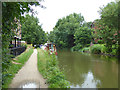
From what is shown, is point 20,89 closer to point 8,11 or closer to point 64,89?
point 64,89

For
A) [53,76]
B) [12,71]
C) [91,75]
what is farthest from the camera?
[91,75]

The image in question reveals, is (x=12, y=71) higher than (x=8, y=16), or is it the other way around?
(x=8, y=16)

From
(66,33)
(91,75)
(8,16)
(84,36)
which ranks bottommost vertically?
(91,75)

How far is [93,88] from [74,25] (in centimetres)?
3820

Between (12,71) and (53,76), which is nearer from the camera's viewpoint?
(53,76)

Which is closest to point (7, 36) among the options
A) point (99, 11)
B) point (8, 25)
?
point (8, 25)

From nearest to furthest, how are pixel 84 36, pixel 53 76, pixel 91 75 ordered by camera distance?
pixel 53 76 < pixel 91 75 < pixel 84 36

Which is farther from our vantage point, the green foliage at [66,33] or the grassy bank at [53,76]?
the green foliage at [66,33]

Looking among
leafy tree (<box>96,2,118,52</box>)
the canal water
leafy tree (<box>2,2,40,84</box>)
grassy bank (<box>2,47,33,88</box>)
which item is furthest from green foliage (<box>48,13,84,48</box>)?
leafy tree (<box>2,2,40,84</box>)

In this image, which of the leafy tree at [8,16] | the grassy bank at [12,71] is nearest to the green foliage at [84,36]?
the grassy bank at [12,71]

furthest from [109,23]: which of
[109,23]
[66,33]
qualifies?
[66,33]

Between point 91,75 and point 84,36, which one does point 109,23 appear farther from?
point 84,36

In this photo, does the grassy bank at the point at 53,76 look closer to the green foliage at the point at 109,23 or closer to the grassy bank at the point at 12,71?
the grassy bank at the point at 12,71

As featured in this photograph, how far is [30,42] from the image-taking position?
3834 cm
